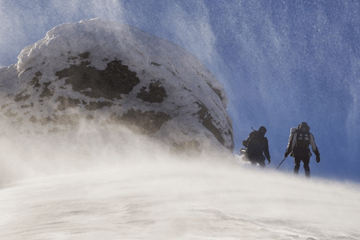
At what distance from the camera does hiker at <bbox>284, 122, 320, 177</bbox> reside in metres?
9.63

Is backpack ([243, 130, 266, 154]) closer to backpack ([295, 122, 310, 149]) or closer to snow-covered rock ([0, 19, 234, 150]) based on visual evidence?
snow-covered rock ([0, 19, 234, 150])

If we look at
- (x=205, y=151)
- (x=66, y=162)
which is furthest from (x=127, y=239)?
(x=205, y=151)

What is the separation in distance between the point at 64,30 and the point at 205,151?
6085 mm

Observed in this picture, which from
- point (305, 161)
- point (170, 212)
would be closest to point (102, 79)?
point (305, 161)

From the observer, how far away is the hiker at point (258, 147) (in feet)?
36.4

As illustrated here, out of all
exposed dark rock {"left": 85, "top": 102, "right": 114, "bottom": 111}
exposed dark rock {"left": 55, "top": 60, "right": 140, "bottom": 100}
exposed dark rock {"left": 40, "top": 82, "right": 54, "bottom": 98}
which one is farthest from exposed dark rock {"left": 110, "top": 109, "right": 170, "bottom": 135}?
exposed dark rock {"left": 40, "top": 82, "right": 54, "bottom": 98}

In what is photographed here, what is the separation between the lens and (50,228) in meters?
2.60

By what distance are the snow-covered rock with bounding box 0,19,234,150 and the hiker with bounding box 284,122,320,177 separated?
7.07 feet

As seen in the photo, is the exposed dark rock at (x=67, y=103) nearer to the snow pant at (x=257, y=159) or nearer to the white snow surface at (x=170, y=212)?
the white snow surface at (x=170, y=212)

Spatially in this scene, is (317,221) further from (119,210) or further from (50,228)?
(50,228)

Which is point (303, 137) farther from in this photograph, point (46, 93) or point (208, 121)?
point (46, 93)

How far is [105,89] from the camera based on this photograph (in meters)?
9.93

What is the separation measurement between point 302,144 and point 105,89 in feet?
20.5

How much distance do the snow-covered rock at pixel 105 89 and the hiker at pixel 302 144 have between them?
215 cm
